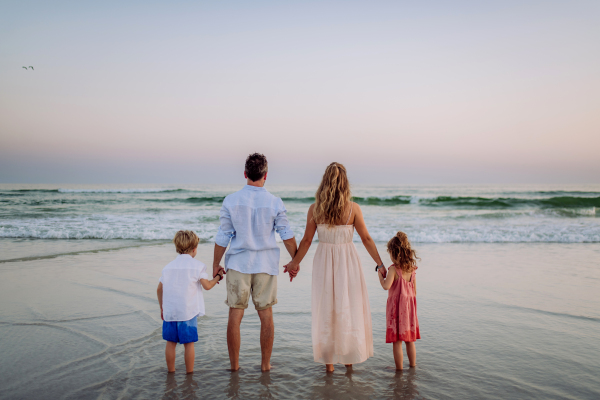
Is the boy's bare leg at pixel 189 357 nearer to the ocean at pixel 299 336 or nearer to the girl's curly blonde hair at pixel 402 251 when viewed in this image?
the ocean at pixel 299 336

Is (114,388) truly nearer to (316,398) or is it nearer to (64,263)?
(316,398)

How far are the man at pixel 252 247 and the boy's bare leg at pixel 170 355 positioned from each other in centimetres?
48

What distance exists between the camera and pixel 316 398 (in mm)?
2906

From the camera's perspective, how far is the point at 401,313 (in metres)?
3.37

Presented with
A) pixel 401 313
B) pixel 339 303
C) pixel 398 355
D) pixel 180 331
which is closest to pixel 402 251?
pixel 401 313

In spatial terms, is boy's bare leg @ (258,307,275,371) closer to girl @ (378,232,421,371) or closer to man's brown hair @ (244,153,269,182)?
girl @ (378,232,421,371)

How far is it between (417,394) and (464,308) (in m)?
2.50

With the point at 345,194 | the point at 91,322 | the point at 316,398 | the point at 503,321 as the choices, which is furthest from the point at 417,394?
the point at 91,322

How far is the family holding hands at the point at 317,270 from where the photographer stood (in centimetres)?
327

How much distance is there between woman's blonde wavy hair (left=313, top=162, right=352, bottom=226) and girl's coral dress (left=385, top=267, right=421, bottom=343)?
2.65ft

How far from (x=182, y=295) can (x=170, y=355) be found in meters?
0.57

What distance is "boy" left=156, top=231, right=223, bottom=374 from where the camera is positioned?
3.12 meters

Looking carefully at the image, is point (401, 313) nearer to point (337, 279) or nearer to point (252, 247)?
point (337, 279)

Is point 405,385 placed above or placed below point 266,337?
below
